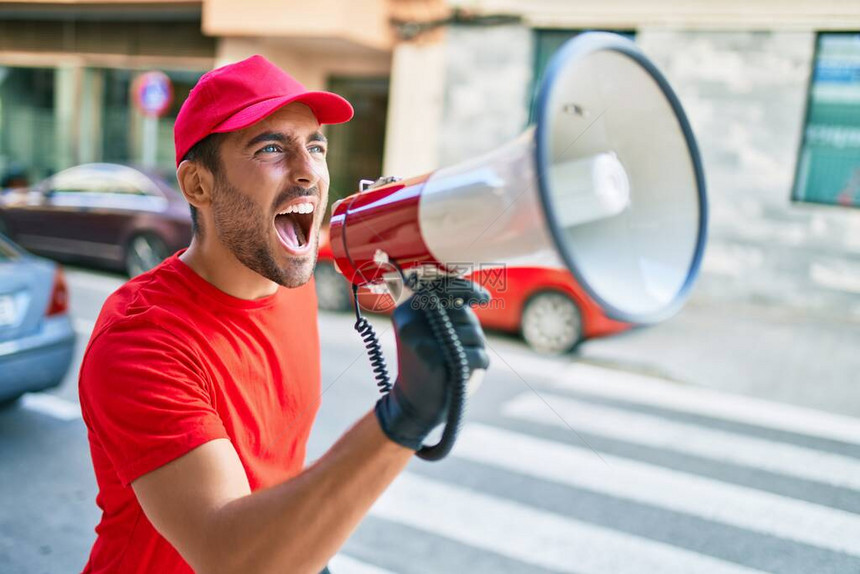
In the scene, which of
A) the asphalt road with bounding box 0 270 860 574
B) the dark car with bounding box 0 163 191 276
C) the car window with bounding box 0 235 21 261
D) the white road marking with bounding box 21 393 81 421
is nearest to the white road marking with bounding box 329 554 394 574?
the asphalt road with bounding box 0 270 860 574

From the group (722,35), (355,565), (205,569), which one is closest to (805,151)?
(722,35)

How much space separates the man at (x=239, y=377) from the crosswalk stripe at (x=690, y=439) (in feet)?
11.9

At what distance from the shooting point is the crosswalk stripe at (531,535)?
331 centimetres

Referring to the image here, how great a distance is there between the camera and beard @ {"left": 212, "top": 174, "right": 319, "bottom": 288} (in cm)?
153

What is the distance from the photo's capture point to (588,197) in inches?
43.1

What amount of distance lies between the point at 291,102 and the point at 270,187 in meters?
0.19

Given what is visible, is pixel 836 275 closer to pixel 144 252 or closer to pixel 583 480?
pixel 583 480

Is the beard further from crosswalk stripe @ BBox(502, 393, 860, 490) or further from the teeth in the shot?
crosswalk stripe @ BBox(502, 393, 860, 490)

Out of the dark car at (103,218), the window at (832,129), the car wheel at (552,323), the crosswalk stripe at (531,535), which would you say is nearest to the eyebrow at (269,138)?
the crosswalk stripe at (531,535)

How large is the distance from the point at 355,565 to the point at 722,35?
8388 mm

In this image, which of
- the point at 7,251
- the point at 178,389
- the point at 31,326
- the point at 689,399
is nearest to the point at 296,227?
the point at 178,389

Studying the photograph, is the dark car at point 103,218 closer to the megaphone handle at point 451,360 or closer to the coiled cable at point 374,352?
the coiled cable at point 374,352

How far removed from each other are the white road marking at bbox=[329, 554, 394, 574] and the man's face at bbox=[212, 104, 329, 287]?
6.32 ft

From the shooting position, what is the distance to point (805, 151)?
9.07m
